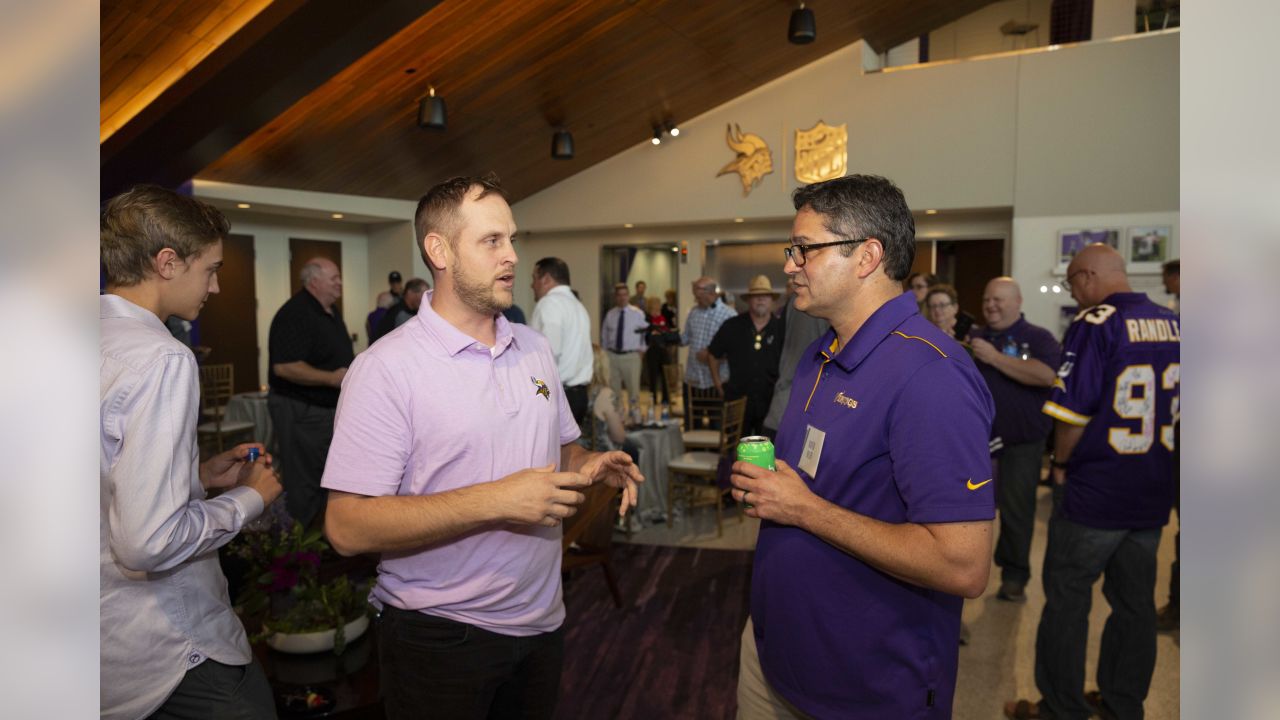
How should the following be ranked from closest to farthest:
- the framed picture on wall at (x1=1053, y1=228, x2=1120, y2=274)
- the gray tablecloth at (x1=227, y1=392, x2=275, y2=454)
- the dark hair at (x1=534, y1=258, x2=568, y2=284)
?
the dark hair at (x1=534, y1=258, x2=568, y2=284) < the gray tablecloth at (x1=227, y1=392, x2=275, y2=454) < the framed picture on wall at (x1=1053, y1=228, x2=1120, y2=274)

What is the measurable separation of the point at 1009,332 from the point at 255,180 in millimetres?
8624

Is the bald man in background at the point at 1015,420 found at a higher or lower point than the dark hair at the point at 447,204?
lower

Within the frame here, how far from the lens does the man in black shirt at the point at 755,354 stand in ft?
18.2

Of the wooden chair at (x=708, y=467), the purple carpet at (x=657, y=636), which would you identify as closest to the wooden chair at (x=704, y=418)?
the wooden chair at (x=708, y=467)

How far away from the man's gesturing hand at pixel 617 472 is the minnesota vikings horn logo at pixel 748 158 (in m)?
9.49

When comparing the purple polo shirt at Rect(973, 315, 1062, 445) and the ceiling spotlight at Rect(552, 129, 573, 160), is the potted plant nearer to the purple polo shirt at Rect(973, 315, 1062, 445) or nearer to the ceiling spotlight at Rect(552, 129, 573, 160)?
the purple polo shirt at Rect(973, 315, 1062, 445)

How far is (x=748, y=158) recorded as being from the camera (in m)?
10.7

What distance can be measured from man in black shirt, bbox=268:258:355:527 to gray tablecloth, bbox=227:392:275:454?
9.53 feet

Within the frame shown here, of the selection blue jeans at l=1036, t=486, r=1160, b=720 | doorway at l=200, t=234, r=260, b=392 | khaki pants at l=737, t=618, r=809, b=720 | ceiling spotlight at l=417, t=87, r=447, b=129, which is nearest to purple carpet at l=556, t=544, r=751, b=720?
blue jeans at l=1036, t=486, r=1160, b=720

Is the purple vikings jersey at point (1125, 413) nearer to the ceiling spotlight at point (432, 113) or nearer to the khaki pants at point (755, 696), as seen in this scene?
the khaki pants at point (755, 696)

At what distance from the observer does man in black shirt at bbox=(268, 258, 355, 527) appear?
433 cm

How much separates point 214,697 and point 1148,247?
1024 cm
